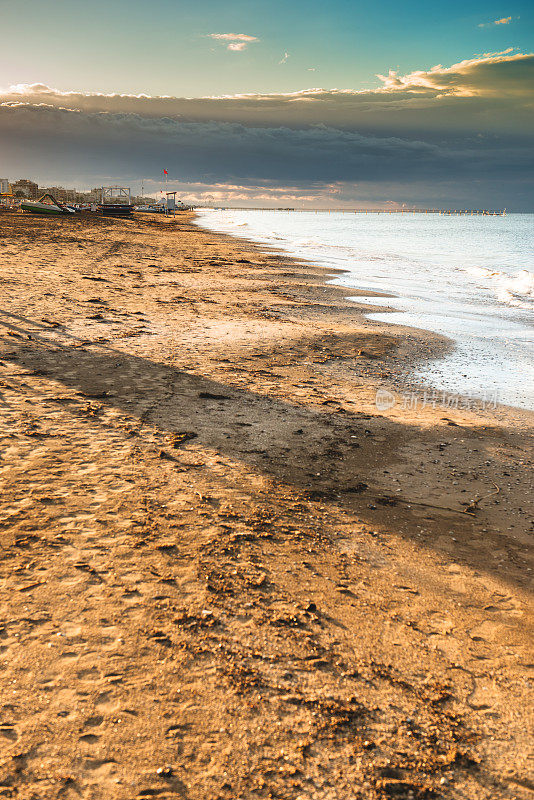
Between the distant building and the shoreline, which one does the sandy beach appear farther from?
the distant building

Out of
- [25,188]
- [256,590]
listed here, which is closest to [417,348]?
[256,590]

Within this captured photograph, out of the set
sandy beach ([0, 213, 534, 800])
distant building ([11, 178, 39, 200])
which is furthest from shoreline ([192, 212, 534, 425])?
distant building ([11, 178, 39, 200])

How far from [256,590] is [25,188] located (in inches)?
3070

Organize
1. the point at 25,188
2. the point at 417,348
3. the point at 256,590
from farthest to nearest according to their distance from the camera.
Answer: the point at 25,188 < the point at 417,348 < the point at 256,590

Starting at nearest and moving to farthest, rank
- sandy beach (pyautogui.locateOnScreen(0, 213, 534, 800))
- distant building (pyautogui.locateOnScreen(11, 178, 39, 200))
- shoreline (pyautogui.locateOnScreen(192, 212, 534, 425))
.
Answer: sandy beach (pyautogui.locateOnScreen(0, 213, 534, 800)) < shoreline (pyautogui.locateOnScreen(192, 212, 534, 425)) < distant building (pyautogui.locateOnScreen(11, 178, 39, 200))

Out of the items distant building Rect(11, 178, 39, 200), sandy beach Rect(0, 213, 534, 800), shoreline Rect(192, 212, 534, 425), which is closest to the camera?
sandy beach Rect(0, 213, 534, 800)

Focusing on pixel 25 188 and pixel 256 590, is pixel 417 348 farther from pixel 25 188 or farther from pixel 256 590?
pixel 25 188

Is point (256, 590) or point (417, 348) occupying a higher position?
point (417, 348)

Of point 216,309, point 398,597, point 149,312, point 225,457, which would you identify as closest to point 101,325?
point 149,312

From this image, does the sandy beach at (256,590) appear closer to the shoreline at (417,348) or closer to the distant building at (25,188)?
the shoreline at (417,348)

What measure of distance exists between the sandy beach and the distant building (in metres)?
71.3

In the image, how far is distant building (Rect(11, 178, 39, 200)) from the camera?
65.6 metres

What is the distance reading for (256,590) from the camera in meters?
2.76

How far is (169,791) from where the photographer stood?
5.75 feet
